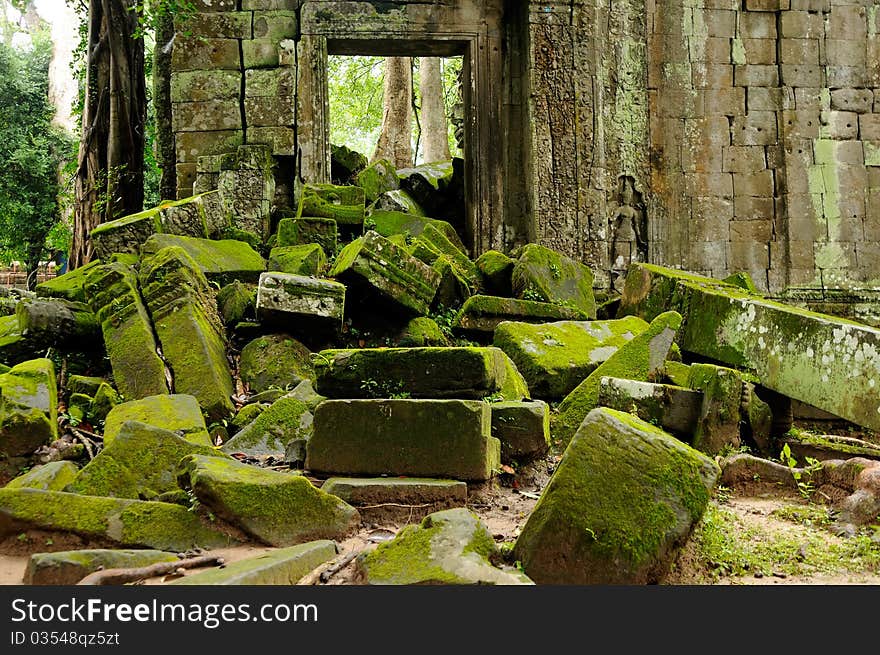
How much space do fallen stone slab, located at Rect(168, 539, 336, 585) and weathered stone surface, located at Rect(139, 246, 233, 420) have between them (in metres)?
2.30

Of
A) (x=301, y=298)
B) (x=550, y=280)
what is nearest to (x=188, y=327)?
(x=301, y=298)

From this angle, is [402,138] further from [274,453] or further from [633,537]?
[633,537]

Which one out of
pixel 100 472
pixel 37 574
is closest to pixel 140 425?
pixel 100 472

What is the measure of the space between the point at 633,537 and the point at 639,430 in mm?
407

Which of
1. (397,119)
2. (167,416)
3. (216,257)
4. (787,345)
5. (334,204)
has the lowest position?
(167,416)

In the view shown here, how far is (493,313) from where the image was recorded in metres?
6.32

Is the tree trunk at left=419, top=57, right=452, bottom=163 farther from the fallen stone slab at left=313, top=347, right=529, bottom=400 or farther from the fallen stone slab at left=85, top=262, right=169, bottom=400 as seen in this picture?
the fallen stone slab at left=313, top=347, right=529, bottom=400

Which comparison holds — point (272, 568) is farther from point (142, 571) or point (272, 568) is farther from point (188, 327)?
point (188, 327)

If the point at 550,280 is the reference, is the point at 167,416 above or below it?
below

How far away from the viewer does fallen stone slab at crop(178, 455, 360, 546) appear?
9.96 ft

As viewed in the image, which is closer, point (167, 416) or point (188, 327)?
point (167, 416)

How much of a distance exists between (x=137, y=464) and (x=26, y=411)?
41.5 inches

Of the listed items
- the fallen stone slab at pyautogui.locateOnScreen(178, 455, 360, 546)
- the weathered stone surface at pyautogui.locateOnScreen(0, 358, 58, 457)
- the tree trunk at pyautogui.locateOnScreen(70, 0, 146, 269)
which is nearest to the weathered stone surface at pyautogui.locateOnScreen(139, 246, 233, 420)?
the weathered stone surface at pyautogui.locateOnScreen(0, 358, 58, 457)

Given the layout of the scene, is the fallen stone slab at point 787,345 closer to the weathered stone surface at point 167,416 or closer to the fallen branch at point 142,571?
the weathered stone surface at point 167,416
